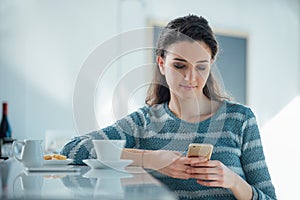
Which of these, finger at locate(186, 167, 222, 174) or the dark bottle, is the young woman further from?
the dark bottle

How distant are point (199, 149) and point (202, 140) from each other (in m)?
0.33

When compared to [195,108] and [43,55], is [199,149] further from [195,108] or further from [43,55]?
[43,55]

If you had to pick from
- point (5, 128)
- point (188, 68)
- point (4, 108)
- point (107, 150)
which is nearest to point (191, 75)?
point (188, 68)

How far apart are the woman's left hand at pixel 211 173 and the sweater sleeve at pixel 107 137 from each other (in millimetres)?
314

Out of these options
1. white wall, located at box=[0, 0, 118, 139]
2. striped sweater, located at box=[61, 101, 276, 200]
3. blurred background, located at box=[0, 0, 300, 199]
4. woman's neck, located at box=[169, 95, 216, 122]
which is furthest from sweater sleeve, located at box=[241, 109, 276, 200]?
white wall, located at box=[0, 0, 118, 139]

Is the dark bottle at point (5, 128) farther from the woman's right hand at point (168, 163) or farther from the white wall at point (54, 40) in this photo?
the woman's right hand at point (168, 163)

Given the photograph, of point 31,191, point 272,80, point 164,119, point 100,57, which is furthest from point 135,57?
point 31,191

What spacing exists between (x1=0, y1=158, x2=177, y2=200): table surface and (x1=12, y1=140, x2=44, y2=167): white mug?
102mm

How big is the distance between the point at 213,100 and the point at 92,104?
1.62 meters

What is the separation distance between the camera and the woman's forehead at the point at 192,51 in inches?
60.6

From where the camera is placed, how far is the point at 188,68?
1534mm

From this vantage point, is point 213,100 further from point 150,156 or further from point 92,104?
point 92,104

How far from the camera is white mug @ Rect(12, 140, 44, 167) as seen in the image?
3.83 feet

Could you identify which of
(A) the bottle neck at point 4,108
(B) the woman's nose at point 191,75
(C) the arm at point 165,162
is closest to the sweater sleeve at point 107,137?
(C) the arm at point 165,162
